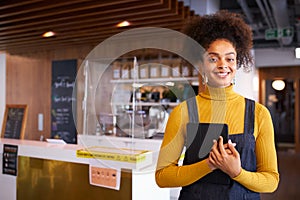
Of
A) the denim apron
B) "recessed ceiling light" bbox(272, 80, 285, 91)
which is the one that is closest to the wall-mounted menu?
the denim apron

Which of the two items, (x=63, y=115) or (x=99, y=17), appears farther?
(x=63, y=115)

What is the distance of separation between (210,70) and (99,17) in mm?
2744

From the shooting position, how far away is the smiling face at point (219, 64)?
99cm

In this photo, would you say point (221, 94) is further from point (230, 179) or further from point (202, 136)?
point (230, 179)

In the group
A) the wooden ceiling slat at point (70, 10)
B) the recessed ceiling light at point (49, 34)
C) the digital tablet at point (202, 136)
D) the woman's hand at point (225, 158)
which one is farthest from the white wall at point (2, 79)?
the woman's hand at point (225, 158)

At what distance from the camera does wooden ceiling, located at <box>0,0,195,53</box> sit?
3.09 metres

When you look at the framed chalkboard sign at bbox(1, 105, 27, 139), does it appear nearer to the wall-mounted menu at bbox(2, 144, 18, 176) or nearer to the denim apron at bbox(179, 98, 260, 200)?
the wall-mounted menu at bbox(2, 144, 18, 176)

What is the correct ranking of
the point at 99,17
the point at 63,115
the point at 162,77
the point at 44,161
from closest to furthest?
the point at 44,161, the point at 99,17, the point at 162,77, the point at 63,115

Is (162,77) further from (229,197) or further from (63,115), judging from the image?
(229,197)

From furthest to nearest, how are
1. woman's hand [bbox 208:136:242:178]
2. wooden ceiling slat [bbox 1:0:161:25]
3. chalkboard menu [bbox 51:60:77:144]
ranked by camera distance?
chalkboard menu [bbox 51:60:77:144], wooden ceiling slat [bbox 1:0:161:25], woman's hand [bbox 208:136:242:178]

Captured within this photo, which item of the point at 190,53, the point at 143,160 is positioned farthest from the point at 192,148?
the point at 143,160

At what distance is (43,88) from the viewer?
615cm

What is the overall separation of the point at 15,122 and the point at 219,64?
2788 millimetres

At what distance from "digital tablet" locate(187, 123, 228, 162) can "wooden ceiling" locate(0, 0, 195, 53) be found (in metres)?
2.16
